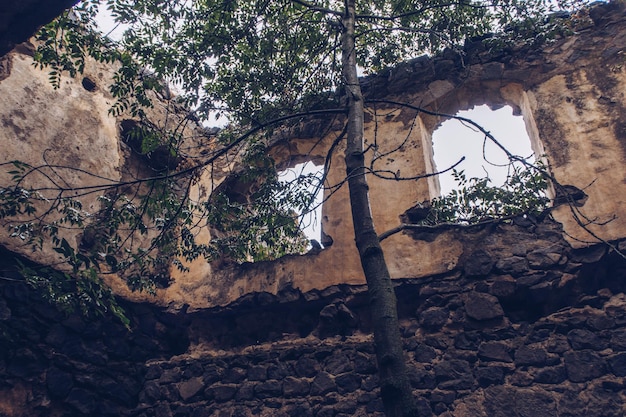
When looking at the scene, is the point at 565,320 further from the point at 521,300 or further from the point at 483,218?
the point at 483,218

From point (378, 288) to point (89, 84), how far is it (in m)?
4.56

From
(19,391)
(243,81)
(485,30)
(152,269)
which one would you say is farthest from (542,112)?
(19,391)

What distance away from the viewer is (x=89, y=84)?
581cm

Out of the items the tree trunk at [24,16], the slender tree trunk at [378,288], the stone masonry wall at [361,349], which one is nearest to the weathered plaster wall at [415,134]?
the stone masonry wall at [361,349]

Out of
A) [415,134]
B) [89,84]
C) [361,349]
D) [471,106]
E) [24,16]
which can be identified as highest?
[89,84]

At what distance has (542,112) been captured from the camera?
486cm

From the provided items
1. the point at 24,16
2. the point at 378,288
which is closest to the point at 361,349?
the point at 378,288

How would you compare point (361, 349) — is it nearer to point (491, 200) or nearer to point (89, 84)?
point (491, 200)

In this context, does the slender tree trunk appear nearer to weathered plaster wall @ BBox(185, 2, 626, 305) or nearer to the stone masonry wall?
weathered plaster wall @ BBox(185, 2, 626, 305)

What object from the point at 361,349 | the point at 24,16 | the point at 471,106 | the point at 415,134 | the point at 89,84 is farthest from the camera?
the point at 89,84

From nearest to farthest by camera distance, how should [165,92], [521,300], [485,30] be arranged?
[521,300] < [485,30] < [165,92]

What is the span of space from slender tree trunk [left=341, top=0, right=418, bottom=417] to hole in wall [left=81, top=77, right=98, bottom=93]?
3.30 metres

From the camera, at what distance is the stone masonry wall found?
147 inches

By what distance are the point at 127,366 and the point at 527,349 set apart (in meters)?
3.62
